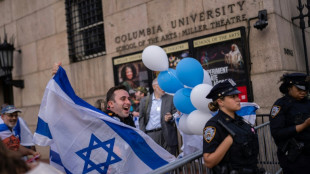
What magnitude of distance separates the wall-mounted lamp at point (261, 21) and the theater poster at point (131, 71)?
3004mm

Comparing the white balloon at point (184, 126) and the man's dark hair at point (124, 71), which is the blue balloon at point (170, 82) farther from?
the man's dark hair at point (124, 71)

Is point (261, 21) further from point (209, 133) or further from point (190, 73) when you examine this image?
point (209, 133)

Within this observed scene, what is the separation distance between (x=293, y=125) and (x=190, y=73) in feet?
4.41

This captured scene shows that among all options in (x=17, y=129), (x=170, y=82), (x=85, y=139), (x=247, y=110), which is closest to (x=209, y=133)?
(x=85, y=139)

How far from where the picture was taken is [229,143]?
2.56 m

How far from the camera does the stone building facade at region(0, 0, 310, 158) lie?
5.98 m

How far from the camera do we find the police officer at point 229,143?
102 inches

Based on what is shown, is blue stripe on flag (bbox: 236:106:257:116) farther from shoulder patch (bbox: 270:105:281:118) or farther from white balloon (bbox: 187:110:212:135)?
white balloon (bbox: 187:110:212:135)

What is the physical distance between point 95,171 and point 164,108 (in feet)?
9.00

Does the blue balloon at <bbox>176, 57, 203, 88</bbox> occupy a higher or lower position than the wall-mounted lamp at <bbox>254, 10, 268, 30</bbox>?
lower

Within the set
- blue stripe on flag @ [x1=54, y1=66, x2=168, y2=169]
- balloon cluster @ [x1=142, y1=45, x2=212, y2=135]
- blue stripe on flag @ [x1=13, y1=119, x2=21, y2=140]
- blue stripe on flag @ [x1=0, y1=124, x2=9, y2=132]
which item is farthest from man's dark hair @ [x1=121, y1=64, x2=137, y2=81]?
blue stripe on flag @ [x1=54, y1=66, x2=168, y2=169]

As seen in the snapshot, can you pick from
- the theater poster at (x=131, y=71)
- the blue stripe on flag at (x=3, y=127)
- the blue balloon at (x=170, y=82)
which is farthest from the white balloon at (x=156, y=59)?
the theater poster at (x=131, y=71)

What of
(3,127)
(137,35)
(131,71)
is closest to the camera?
(3,127)

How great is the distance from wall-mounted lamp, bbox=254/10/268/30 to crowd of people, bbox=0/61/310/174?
2.21m
